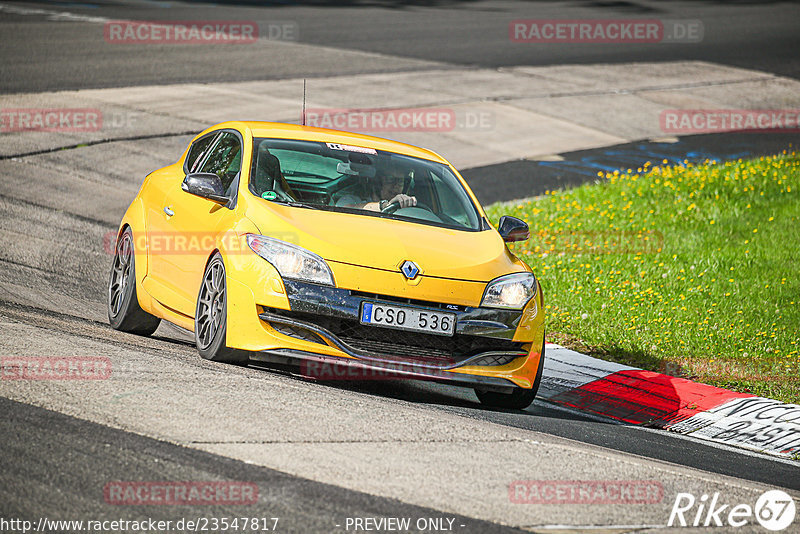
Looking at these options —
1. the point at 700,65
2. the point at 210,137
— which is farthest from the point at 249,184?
the point at 700,65

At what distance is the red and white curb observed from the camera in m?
8.03

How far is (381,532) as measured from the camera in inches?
178

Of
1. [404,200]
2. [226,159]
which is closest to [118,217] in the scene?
[226,159]

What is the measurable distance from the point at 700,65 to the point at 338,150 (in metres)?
21.6

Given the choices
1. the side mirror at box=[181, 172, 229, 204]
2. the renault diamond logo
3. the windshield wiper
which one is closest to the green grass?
the renault diamond logo

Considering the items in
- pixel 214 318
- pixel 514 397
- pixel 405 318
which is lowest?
pixel 514 397

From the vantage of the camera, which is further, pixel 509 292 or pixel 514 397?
pixel 514 397

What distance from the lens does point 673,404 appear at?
864 cm

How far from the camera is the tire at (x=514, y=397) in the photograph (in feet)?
24.5

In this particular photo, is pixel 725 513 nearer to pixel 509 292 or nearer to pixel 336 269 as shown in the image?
pixel 509 292

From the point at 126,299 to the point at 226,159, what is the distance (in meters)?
1.33

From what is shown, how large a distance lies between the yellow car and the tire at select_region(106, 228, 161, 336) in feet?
0.07

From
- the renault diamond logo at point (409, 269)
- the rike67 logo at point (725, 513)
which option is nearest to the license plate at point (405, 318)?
the renault diamond logo at point (409, 269)

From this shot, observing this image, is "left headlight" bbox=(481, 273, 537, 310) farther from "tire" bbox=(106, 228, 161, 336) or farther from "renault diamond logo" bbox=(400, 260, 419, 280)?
"tire" bbox=(106, 228, 161, 336)
